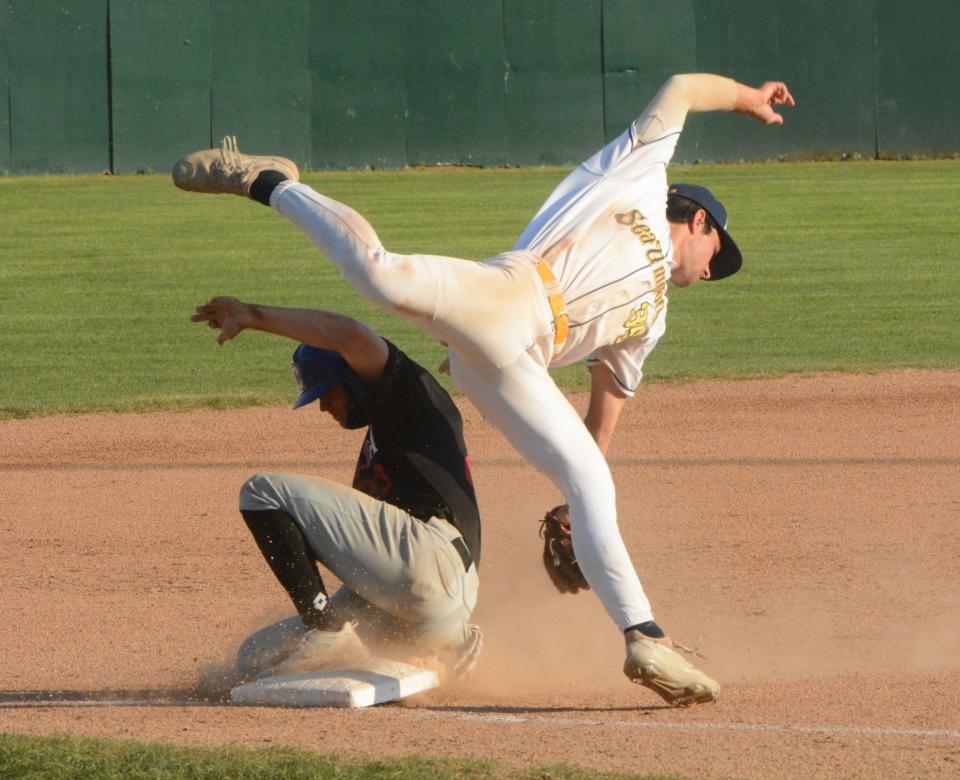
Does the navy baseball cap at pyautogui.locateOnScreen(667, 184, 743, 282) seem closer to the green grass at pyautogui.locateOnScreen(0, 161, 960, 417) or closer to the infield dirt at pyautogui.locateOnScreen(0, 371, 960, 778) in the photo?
the infield dirt at pyautogui.locateOnScreen(0, 371, 960, 778)

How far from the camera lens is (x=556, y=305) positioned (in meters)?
4.21

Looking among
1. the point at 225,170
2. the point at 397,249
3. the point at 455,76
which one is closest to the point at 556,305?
the point at 225,170

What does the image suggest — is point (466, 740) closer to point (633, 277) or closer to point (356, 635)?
point (356, 635)

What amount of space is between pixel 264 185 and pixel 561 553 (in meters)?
1.42

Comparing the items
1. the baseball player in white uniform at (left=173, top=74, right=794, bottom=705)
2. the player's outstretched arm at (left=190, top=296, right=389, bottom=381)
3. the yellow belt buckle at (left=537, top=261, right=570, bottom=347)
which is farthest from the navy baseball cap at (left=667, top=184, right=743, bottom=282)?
the player's outstretched arm at (left=190, top=296, right=389, bottom=381)

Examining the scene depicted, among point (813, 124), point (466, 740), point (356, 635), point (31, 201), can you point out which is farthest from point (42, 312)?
point (813, 124)

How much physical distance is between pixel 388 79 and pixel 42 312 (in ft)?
35.0

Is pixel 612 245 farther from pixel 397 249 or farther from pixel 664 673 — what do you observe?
pixel 397 249

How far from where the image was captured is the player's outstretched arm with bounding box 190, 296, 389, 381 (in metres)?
4.14

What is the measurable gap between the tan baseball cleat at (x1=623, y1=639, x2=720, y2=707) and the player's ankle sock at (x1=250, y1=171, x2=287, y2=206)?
1.60 meters

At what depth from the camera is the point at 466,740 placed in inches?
150

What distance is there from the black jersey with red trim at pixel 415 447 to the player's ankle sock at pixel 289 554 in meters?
0.34

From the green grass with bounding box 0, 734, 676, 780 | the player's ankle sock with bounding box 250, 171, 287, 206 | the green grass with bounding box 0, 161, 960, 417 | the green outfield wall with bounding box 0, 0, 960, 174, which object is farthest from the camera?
the green outfield wall with bounding box 0, 0, 960, 174

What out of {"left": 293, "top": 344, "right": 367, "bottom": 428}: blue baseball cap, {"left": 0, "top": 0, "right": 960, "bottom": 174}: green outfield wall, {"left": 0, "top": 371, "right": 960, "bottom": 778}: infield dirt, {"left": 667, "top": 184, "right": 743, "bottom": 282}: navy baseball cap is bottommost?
{"left": 0, "top": 371, "right": 960, "bottom": 778}: infield dirt
